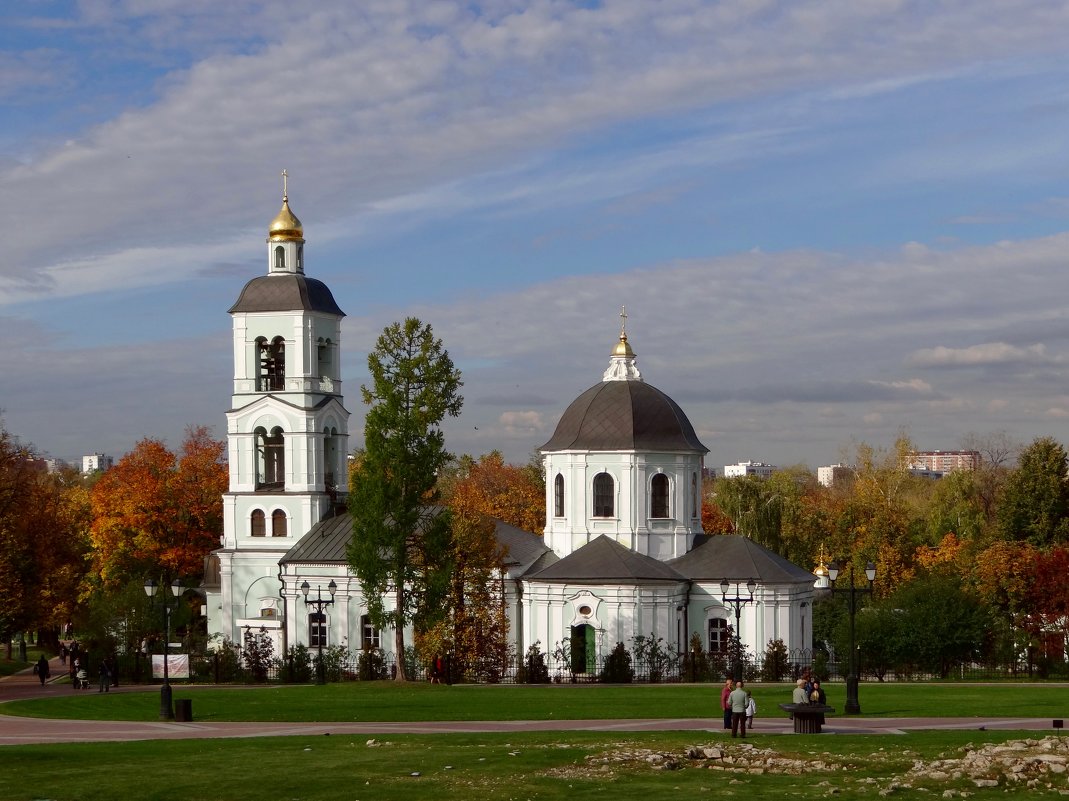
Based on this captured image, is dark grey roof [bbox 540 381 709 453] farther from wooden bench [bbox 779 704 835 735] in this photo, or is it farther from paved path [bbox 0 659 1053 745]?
wooden bench [bbox 779 704 835 735]

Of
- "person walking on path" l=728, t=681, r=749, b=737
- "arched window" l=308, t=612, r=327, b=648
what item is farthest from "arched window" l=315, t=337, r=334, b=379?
"person walking on path" l=728, t=681, r=749, b=737

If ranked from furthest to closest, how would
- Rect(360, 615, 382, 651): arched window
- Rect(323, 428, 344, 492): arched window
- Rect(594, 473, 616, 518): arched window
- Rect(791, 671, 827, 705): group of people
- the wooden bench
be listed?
Rect(323, 428, 344, 492): arched window < Rect(594, 473, 616, 518): arched window < Rect(360, 615, 382, 651): arched window < Rect(791, 671, 827, 705): group of people < the wooden bench

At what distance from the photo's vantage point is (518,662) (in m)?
49.6

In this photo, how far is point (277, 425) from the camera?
5831 cm

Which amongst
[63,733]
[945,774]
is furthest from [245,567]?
[945,774]

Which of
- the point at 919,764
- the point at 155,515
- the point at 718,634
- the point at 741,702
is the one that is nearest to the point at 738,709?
the point at 741,702

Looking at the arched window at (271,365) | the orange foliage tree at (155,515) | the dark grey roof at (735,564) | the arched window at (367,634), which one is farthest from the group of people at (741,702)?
the orange foliage tree at (155,515)

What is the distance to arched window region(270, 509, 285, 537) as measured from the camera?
5875cm

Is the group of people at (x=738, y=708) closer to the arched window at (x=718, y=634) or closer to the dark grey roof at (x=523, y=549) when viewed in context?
the arched window at (x=718, y=634)

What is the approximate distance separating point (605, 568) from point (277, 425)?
1563cm

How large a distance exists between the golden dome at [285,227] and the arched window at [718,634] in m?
23.6

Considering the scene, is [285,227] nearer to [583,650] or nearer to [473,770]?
[583,650]

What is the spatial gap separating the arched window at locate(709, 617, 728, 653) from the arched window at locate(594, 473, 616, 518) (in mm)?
6198

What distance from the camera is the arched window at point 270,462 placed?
59.1 m
